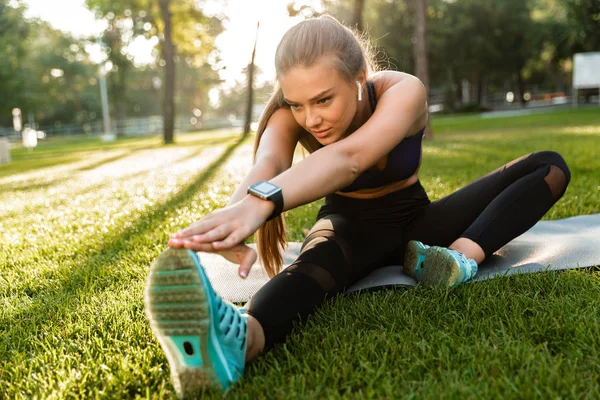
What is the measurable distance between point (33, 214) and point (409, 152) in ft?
14.0

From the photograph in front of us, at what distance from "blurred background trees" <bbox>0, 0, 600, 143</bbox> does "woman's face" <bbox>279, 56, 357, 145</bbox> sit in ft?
37.8

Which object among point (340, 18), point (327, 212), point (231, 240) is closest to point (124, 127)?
point (340, 18)

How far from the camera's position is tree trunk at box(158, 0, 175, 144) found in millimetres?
19844

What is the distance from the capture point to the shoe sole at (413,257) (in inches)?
94.1

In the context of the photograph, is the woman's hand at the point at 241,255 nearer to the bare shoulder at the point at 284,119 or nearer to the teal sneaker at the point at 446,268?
the bare shoulder at the point at 284,119

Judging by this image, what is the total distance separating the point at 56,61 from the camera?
1892 inches

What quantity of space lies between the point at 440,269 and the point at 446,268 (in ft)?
0.10

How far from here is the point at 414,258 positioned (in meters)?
2.42

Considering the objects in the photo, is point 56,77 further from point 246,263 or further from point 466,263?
point 246,263

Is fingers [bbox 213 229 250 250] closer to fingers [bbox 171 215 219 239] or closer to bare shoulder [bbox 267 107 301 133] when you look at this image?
fingers [bbox 171 215 219 239]

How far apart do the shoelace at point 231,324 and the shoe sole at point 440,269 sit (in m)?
0.95

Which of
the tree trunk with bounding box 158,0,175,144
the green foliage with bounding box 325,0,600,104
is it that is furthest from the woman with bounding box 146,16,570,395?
the green foliage with bounding box 325,0,600,104

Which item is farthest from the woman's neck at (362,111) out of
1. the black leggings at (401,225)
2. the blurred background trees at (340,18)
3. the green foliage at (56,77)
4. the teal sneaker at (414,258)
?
the green foliage at (56,77)

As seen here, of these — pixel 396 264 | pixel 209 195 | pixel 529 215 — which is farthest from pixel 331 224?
pixel 209 195
